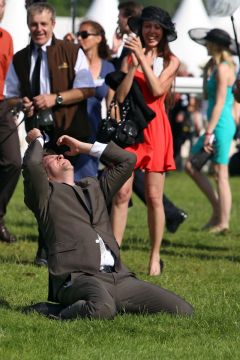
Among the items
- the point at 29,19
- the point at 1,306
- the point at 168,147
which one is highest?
the point at 29,19

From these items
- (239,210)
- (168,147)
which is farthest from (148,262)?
(239,210)

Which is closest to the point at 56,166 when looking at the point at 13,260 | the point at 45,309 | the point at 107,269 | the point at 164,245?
the point at 107,269

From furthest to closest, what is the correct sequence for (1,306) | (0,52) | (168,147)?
(0,52) → (168,147) → (1,306)

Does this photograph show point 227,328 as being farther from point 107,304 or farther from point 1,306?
point 1,306

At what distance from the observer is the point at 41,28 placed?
29.7 ft

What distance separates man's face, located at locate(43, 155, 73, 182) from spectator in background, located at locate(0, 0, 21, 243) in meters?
3.11

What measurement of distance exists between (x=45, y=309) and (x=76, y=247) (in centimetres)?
41

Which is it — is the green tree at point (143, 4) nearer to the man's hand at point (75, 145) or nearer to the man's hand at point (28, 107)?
the man's hand at point (28, 107)

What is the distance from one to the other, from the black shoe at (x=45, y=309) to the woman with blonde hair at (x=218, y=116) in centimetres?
511

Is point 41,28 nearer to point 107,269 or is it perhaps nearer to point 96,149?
point 96,149

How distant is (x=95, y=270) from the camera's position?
6.76 metres

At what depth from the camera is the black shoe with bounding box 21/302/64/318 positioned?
6770 millimetres

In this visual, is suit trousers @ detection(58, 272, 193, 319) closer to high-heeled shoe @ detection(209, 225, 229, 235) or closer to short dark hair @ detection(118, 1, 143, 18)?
short dark hair @ detection(118, 1, 143, 18)

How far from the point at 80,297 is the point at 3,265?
244 cm
